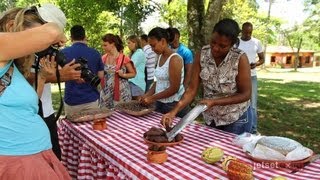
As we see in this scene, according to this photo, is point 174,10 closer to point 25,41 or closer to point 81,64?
point 81,64

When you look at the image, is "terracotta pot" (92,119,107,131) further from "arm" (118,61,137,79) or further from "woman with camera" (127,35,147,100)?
"woman with camera" (127,35,147,100)

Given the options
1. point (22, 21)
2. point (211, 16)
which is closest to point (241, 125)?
point (22, 21)

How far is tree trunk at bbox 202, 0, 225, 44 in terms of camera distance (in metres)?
6.07

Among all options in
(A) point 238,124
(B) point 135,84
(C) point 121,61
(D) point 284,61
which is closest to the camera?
(A) point 238,124

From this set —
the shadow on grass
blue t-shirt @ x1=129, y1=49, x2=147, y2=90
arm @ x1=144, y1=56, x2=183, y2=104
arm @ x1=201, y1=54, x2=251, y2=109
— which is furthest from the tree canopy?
arm @ x1=201, y1=54, x2=251, y2=109

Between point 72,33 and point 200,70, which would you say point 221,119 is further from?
point 72,33

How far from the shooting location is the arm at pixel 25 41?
4.50 feet

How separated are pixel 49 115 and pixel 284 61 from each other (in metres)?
44.2

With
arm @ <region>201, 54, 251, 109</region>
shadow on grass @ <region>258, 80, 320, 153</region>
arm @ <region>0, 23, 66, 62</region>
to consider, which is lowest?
shadow on grass @ <region>258, 80, 320, 153</region>

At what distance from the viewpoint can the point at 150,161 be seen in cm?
196

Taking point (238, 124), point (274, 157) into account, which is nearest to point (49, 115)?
point (238, 124)

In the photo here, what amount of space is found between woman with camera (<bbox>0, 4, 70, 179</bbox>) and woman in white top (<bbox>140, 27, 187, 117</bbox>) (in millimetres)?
1601

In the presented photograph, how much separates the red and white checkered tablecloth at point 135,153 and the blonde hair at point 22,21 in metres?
0.74

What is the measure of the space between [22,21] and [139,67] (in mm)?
3689
